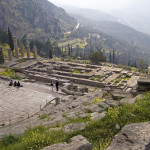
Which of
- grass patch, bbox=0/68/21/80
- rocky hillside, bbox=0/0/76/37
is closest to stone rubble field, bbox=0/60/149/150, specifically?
grass patch, bbox=0/68/21/80

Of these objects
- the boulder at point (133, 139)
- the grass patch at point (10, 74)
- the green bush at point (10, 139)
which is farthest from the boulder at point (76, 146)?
the grass patch at point (10, 74)

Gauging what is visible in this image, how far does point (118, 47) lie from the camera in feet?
505

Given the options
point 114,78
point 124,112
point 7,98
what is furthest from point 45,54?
point 124,112

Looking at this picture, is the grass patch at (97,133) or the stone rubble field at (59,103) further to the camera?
the stone rubble field at (59,103)

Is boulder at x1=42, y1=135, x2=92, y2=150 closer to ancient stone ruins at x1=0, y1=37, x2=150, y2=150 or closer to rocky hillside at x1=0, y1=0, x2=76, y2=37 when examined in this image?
ancient stone ruins at x1=0, y1=37, x2=150, y2=150

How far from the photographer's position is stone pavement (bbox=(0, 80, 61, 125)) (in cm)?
1350

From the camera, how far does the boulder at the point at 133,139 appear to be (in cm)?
530

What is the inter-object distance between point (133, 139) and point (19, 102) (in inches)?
498

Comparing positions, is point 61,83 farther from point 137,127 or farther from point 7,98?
point 137,127

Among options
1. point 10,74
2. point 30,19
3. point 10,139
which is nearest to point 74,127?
point 10,139

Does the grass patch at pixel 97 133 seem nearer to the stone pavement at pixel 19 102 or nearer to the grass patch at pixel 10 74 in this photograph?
the stone pavement at pixel 19 102

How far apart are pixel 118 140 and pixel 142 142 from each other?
776 mm

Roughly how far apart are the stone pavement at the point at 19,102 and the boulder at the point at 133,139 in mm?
8685

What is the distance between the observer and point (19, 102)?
16.2 meters
